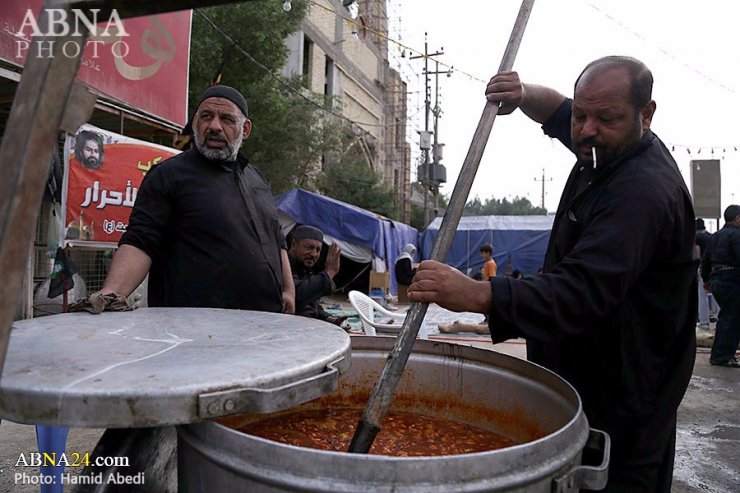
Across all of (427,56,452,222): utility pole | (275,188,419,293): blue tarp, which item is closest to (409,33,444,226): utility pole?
(427,56,452,222): utility pole

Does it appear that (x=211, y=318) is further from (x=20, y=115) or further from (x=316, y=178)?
(x=316, y=178)

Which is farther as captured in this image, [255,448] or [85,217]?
[85,217]

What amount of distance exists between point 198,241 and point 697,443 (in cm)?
393

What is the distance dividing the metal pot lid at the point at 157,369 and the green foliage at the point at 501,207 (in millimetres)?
54057

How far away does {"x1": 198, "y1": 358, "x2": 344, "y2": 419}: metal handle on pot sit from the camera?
0.90 metres

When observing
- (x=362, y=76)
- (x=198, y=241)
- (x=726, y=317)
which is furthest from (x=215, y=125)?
(x=362, y=76)

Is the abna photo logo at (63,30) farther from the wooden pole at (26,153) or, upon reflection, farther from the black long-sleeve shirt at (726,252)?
the black long-sleeve shirt at (726,252)

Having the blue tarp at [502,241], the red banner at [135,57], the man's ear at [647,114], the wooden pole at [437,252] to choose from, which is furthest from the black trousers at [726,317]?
the blue tarp at [502,241]

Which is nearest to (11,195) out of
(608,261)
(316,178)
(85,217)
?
(608,261)

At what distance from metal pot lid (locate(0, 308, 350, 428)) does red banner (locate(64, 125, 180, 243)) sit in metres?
4.32

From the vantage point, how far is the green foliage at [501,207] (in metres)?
55.1

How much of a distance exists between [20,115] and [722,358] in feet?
25.4

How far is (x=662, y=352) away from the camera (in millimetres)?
1457

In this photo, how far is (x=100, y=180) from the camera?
5.62m
